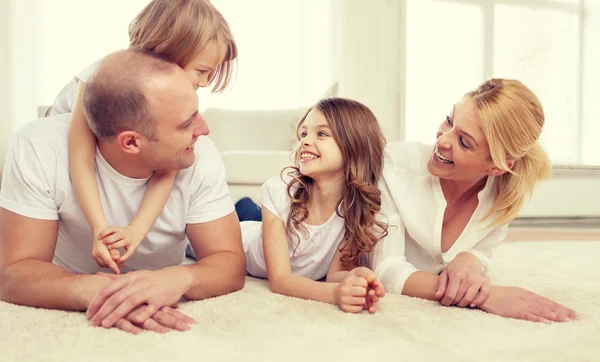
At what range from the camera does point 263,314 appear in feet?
4.24

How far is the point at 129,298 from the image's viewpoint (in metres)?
1.16

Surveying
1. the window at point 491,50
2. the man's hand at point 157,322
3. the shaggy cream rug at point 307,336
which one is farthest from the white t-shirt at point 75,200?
the window at point 491,50

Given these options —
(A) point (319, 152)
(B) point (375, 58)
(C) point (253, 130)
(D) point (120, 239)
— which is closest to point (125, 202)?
(D) point (120, 239)

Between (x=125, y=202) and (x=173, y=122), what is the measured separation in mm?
277

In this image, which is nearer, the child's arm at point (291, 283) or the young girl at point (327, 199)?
the child's arm at point (291, 283)

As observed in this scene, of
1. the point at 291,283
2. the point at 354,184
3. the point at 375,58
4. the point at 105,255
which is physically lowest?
the point at 291,283

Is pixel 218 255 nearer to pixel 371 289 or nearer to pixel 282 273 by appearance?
pixel 282 273

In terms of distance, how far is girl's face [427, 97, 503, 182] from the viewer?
1544 mm

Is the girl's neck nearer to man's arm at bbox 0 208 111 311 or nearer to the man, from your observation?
the man

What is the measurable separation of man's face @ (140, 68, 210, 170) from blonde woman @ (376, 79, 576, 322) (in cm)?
62

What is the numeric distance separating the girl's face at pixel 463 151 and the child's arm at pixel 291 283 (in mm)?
470

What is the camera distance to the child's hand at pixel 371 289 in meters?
1.31

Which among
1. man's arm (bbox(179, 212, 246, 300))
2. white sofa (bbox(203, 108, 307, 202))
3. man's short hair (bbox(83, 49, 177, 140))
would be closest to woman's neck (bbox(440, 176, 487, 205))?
man's arm (bbox(179, 212, 246, 300))

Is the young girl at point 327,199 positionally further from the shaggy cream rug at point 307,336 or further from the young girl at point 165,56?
the young girl at point 165,56
